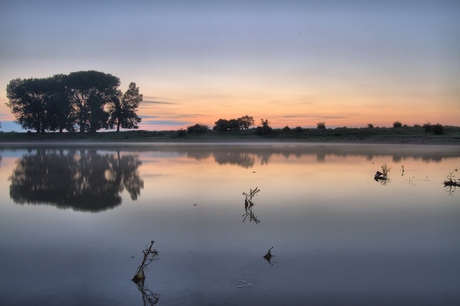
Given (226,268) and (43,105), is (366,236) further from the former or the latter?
(43,105)

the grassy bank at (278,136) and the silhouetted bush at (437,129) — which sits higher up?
the silhouetted bush at (437,129)

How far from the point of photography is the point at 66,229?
7141mm

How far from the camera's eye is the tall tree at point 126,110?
6322 centimetres

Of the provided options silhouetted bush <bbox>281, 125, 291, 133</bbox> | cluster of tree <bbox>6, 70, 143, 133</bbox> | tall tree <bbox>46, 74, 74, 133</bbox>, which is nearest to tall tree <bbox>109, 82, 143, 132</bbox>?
cluster of tree <bbox>6, 70, 143, 133</bbox>

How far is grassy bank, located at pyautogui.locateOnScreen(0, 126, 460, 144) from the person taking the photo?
46656 mm

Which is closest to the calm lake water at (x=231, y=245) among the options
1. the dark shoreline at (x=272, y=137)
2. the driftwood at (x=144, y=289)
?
the driftwood at (x=144, y=289)

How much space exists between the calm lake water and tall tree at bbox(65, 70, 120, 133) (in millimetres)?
51883

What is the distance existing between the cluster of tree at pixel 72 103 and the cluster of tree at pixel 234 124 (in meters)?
13.4

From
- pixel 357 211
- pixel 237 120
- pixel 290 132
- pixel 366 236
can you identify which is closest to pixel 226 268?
pixel 366 236

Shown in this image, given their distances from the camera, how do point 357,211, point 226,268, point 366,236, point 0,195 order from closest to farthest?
point 226,268 < point 366,236 < point 357,211 < point 0,195

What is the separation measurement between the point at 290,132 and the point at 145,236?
50.8 m

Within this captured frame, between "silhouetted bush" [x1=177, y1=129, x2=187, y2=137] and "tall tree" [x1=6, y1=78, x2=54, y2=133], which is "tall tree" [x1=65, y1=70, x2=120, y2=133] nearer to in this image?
"tall tree" [x1=6, y1=78, x2=54, y2=133]

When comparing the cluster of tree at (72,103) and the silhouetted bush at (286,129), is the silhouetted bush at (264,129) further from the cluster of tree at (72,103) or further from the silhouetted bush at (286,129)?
the cluster of tree at (72,103)

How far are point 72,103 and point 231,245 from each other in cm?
6269
